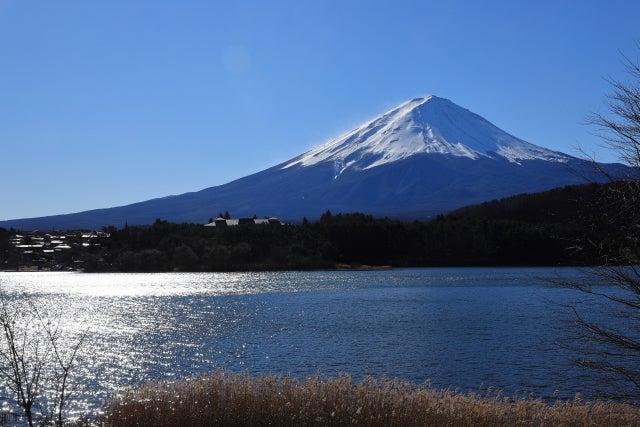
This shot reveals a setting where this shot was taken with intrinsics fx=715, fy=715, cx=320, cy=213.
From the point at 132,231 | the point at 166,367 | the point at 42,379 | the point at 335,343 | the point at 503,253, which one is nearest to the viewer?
the point at 42,379

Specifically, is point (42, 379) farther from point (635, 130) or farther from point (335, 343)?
point (635, 130)

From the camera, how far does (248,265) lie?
341ft

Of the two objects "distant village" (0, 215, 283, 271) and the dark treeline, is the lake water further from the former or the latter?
"distant village" (0, 215, 283, 271)

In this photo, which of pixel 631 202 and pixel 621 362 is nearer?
pixel 631 202

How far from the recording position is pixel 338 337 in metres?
29.8

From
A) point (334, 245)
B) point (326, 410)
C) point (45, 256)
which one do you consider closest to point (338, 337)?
point (326, 410)

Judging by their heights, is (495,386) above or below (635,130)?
below

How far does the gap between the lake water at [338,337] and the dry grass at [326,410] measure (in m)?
2.04

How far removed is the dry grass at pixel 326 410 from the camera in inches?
480

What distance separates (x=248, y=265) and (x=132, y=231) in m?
A: 20.4

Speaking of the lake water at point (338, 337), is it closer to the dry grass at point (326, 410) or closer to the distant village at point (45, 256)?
the dry grass at point (326, 410)

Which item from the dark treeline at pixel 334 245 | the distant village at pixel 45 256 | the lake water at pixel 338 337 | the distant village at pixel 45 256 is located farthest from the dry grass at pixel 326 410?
the distant village at pixel 45 256

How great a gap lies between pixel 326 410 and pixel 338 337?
17.1 meters

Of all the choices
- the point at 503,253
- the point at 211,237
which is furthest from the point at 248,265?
the point at 503,253
